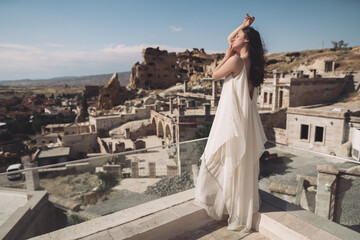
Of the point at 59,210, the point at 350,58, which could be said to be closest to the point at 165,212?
the point at 59,210

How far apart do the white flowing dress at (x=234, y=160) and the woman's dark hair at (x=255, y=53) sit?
0.17 m

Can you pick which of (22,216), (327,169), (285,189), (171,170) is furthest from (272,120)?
(22,216)

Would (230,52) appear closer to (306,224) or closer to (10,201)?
(306,224)

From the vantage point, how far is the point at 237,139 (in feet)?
8.45

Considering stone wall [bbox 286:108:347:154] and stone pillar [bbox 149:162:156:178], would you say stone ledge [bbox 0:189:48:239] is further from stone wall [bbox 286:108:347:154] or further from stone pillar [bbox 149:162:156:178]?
stone wall [bbox 286:108:347:154]

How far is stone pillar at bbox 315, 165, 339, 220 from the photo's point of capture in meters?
3.76

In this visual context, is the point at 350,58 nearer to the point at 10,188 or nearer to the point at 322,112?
the point at 322,112

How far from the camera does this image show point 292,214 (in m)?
2.61

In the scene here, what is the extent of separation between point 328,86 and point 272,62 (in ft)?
103

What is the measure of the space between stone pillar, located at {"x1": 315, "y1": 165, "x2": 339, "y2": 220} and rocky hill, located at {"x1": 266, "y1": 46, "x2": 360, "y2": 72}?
37.2 metres

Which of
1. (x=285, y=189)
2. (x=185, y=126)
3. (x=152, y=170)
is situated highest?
(x=152, y=170)

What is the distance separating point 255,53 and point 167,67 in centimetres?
5381

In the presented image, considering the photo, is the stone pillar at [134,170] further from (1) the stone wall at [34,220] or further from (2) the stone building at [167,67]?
(2) the stone building at [167,67]

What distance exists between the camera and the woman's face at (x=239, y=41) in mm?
2582
